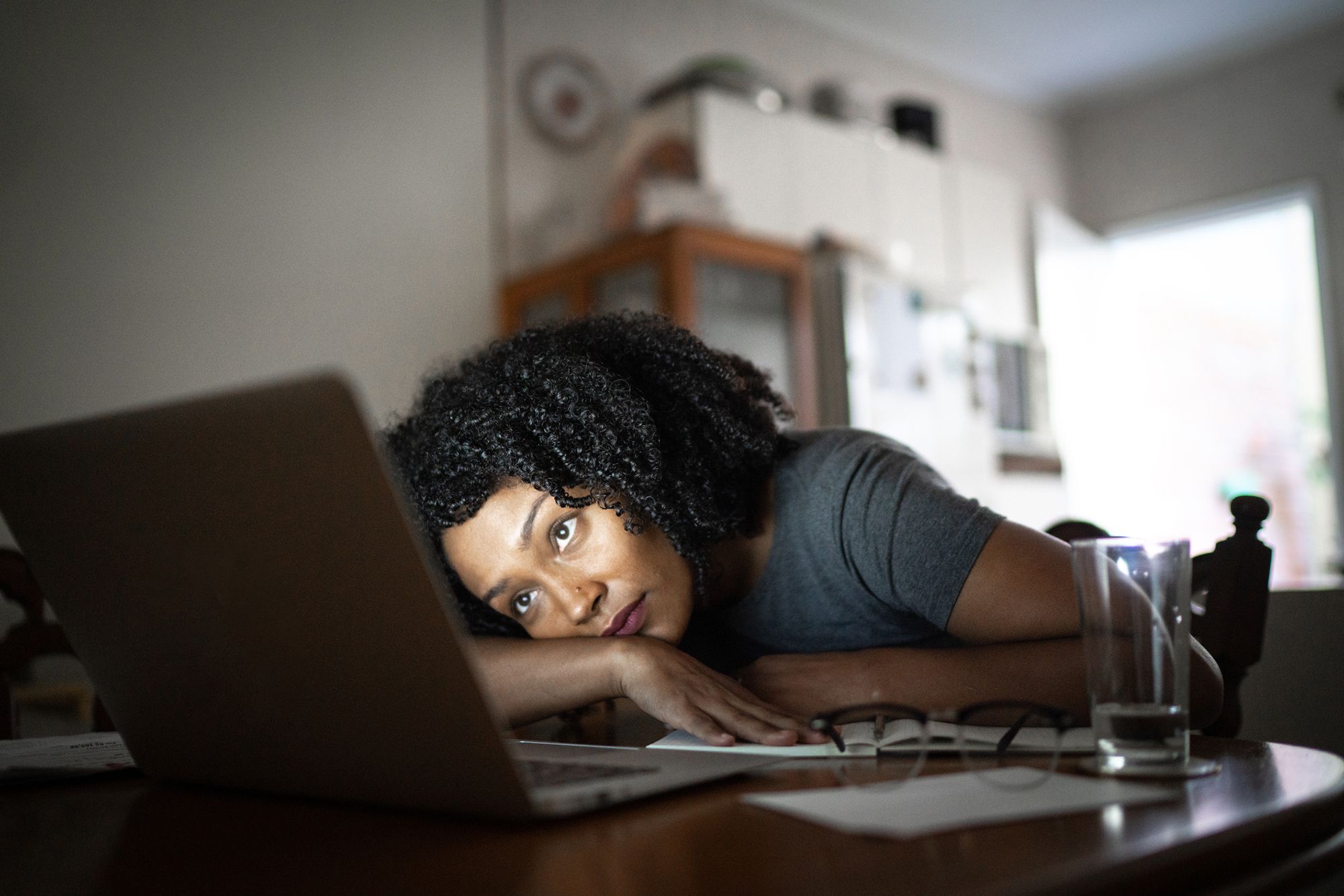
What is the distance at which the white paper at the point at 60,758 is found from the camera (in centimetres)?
74

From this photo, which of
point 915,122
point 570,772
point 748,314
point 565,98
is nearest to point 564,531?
point 570,772

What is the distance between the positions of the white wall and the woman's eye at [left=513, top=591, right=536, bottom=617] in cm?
172

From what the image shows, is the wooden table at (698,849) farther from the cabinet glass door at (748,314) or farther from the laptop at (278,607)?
the cabinet glass door at (748,314)

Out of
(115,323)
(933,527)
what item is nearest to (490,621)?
(933,527)

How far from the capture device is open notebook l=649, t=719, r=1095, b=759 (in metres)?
0.65

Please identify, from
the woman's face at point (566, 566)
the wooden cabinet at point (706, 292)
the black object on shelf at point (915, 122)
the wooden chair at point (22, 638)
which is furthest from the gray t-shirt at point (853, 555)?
the black object on shelf at point (915, 122)

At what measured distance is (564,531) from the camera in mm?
1021

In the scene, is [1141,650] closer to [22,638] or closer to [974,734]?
[974,734]

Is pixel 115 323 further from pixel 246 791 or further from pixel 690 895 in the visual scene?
pixel 690 895

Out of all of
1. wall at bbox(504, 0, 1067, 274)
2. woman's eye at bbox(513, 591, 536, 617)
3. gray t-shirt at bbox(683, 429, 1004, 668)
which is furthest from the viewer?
wall at bbox(504, 0, 1067, 274)

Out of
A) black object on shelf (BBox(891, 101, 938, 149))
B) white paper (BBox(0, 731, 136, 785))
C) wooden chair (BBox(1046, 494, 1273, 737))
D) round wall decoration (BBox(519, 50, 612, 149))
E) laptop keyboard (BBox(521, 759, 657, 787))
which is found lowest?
white paper (BBox(0, 731, 136, 785))

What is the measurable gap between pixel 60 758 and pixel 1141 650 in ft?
2.52

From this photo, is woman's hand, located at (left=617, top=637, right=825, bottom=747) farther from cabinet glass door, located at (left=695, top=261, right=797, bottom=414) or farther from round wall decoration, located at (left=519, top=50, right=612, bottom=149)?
round wall decoration, located at (left=519, top=50, right=612, bottom=149)

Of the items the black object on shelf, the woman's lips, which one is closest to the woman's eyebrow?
the woman's lips
